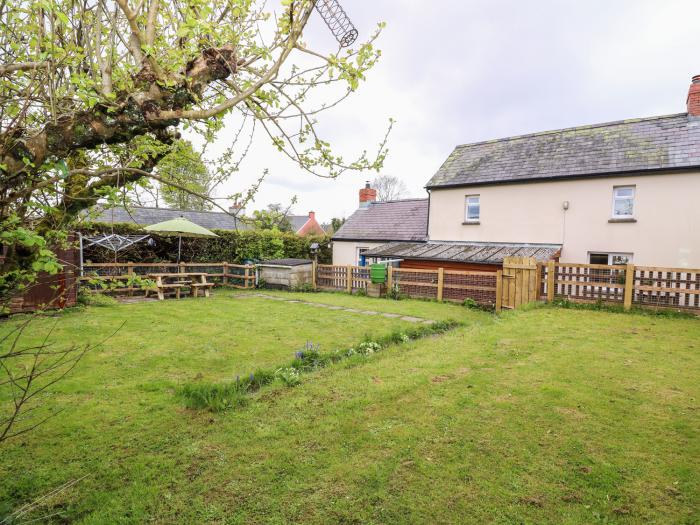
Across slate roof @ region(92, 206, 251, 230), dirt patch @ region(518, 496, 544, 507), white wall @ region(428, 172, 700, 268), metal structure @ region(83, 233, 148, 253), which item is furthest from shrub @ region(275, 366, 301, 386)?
slate roof @ region(92, 206, 251, 230)

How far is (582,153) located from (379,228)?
1103 cm

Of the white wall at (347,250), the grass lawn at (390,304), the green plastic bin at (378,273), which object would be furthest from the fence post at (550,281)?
the white wall at (347,250)

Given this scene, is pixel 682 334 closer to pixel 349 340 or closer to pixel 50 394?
pixel 349 340

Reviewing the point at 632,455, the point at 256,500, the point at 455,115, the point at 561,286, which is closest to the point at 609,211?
the point at 561,286

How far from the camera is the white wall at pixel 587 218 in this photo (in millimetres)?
13031

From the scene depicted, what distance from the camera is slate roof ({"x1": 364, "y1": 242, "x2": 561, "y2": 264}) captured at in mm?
14227

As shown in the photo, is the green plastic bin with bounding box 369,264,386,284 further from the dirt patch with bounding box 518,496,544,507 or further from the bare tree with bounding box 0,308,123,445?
the dirt patch with bounding box 518,496,544,507

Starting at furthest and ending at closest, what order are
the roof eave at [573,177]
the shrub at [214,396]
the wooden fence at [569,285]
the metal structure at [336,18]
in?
the roof eave at [573,177], the wooden fence at [569,285], the shrub at [214,396], the metal structure at [336,18]

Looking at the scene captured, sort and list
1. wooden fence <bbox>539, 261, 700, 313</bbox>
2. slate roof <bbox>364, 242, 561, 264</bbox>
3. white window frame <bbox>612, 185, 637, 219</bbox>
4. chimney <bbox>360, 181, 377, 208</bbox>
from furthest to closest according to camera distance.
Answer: chimney <bbox>360, 181, 377, 208</bbox>, slate roof <bbox>364, 242, 561, 264</bbox>, white window frame <bbox>612, 185, 637, 219</bbox>, wooden fence <bbox>539, 261, 700, 313</bbox>

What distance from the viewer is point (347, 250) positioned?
77.6 feet

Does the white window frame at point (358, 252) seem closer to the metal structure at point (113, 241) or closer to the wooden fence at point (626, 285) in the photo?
the metal structure at point (113, 241)

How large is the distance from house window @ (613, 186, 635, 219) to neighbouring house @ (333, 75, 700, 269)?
0.03 metres

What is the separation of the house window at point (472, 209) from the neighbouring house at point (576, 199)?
5 centimetres

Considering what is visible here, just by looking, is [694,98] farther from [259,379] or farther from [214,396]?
[214,396]
